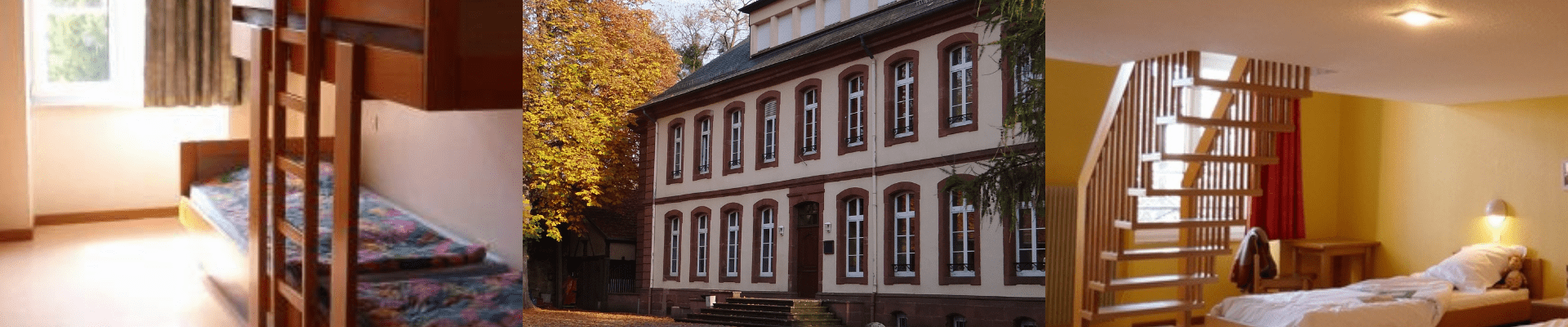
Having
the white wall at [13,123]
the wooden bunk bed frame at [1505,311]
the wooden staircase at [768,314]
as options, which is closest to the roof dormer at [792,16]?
the wooden staircase at [768,314]

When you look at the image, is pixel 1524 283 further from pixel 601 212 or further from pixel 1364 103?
pixel 601 212

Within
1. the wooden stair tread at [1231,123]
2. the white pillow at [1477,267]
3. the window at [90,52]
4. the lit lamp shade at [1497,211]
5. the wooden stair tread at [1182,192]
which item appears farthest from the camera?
the lit lamp shade at [1497,211]

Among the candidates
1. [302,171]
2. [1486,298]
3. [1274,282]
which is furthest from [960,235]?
[1486,298]

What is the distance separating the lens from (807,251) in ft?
4.38

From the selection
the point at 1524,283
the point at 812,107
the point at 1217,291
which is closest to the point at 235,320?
the point at 812,107

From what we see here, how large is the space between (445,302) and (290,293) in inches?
21.9

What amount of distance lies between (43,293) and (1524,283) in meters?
7.77

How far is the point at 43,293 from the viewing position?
296 cm

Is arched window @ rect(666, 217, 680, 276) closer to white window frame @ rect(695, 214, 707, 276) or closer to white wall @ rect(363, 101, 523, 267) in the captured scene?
white window frame @ rect(695, 214, 707, 276)

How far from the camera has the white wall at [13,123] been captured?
3455mm

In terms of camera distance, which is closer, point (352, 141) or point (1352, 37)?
point (352, 141)

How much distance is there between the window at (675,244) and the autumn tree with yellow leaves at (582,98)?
70mm

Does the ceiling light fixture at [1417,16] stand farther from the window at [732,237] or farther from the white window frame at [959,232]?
the window at [732,237]

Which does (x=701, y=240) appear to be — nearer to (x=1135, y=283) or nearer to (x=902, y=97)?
(x=902, y=97)
